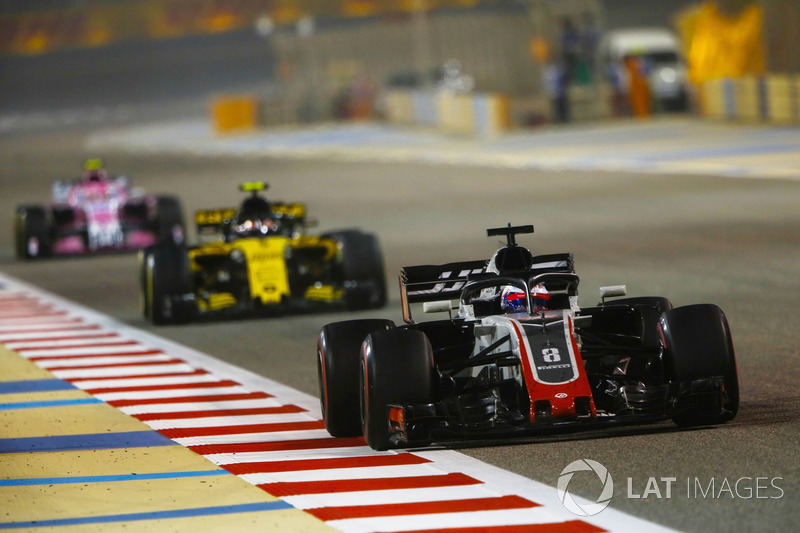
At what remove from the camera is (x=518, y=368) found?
8.49 metres

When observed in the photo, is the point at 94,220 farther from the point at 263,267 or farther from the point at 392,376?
the point at 392,376

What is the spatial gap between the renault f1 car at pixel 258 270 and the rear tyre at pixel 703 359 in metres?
6.52

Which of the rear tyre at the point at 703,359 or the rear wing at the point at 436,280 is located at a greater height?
the rear wing at the point at 436,280

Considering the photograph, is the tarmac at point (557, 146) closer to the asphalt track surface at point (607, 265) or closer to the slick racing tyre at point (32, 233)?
the asphalt track surface at point (607, 265)

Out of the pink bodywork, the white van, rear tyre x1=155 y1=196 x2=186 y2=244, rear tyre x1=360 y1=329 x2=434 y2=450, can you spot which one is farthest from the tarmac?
rear tyre x1=360 y1=329 x2=434 y2=450

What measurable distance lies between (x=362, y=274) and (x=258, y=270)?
0.99 metres

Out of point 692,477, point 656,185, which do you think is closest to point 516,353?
point 692,477

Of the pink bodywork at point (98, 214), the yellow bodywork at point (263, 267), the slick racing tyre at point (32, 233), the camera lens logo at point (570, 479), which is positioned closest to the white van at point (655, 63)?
the pink bodywork at point (98, 214)

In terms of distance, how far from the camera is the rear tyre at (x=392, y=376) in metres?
8.34

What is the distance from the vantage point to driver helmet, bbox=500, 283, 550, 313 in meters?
9.03

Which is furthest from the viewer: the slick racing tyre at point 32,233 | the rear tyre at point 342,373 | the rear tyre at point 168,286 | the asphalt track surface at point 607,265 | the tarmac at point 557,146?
the tarmac at point 557,146

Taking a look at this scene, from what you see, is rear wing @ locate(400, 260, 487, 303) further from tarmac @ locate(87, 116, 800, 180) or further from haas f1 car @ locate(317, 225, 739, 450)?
tarmac @ locate(87, 116, 800, 180)

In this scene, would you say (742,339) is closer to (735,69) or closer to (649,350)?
(649,350)

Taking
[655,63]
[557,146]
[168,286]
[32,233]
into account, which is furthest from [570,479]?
[655,63]
